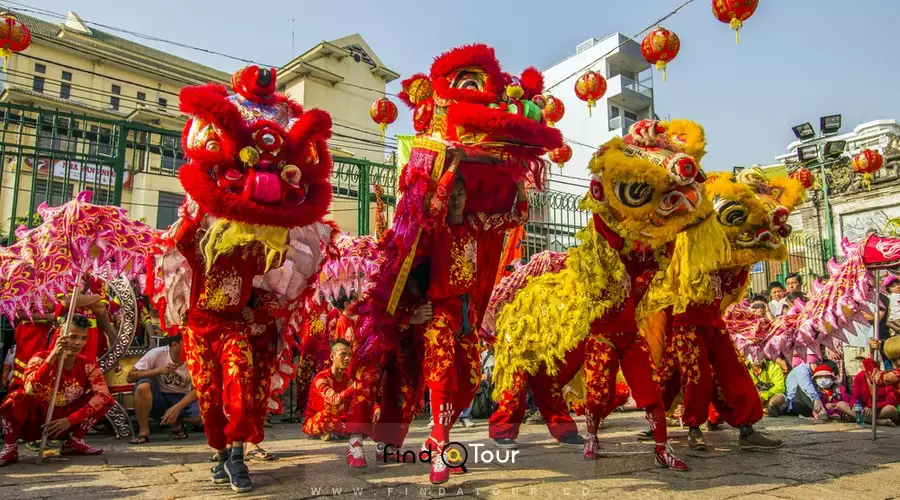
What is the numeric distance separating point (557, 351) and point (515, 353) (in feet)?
1.11

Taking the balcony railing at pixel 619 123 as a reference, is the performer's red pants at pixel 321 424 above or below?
below

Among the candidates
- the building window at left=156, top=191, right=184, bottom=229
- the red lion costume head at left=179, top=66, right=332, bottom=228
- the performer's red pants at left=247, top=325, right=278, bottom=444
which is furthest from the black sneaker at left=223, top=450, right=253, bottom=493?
the building window at left=156, top=191, right=184, bottom=229

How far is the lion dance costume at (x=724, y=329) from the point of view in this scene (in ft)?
12.9

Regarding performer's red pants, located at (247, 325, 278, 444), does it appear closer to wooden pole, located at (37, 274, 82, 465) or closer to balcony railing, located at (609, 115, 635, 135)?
wooden pole, located at (37, 274, 82, 465)

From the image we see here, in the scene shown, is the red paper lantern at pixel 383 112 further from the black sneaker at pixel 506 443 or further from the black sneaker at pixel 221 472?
the black sneaker at pixel 221 472

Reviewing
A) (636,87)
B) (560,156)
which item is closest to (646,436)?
(560,156)

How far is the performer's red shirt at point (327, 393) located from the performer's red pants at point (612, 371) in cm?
202

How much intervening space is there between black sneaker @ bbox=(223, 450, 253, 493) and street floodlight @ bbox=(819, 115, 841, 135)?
55.9 feet

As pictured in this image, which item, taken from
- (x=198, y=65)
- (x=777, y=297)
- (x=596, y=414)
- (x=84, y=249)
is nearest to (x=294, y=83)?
(x=198, y=65)

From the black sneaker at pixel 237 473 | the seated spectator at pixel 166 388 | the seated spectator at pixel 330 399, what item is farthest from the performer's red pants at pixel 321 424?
the black sneaker at pixel 237 473

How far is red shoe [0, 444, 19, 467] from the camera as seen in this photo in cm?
357

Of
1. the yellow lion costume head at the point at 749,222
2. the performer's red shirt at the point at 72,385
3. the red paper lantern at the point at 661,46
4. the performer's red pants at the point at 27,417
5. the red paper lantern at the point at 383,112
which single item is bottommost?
the performer's red pants at the point at 27,417

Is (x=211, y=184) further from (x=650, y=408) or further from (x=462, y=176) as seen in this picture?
(x=650, y=408)

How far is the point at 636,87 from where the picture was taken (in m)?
27.9
